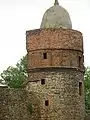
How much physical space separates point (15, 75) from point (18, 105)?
1829 cm

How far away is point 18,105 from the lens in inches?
1016

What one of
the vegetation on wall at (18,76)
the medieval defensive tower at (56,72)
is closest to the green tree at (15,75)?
the vegetation on wall at (18,76)

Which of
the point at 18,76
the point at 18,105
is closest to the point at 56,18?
the point at 18,105

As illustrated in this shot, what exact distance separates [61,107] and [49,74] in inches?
83.2

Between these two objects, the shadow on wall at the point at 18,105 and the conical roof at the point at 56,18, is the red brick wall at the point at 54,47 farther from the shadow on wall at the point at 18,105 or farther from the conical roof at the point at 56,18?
the shadow on wall at the point at 18,105

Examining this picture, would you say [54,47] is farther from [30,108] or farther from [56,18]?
[30,108]

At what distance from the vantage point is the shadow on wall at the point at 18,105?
25.1m

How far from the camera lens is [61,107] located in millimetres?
26188

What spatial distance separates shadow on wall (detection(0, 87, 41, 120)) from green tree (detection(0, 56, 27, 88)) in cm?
1609

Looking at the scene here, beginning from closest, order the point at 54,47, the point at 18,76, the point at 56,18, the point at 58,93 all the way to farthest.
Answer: the point at 58,93 → the point at 54,47 → the point at 56,18 → the point at 18,76

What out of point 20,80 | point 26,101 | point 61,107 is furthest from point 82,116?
point 20,80

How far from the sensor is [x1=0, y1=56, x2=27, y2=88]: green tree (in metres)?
42.9

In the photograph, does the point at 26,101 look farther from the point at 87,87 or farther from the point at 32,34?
the point at 87,87

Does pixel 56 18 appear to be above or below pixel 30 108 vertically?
above
